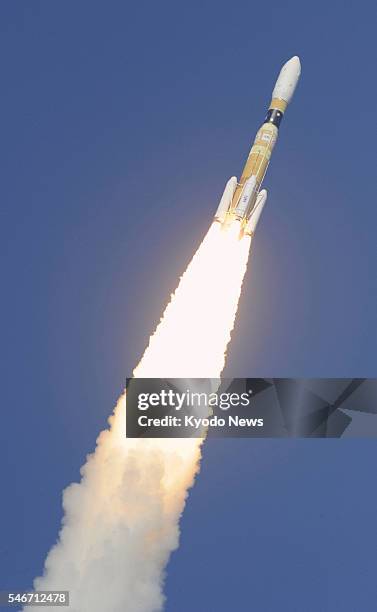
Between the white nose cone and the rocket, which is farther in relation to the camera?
the white nose cone

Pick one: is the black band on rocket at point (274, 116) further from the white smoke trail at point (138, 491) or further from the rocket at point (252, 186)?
the white smoke trail at point (138, 491)

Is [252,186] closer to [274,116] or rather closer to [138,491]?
[274,116]

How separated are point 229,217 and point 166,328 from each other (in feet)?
16.0

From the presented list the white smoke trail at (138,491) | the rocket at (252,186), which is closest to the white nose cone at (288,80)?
the rocket at (252,186)

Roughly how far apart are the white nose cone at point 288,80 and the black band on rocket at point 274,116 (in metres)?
0.77

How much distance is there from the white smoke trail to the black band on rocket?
5417mm

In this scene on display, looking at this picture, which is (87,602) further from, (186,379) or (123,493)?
(186,379)

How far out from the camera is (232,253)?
54.4 meters

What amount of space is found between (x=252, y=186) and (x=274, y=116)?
416 centimetres

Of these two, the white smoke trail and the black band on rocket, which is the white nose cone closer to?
the black band on rocket

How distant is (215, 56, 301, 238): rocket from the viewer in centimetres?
5397

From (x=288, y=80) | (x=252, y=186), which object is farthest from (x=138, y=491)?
(x=288, y=80)

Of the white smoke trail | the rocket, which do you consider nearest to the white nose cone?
the rocket

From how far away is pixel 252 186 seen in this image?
54.2 m
